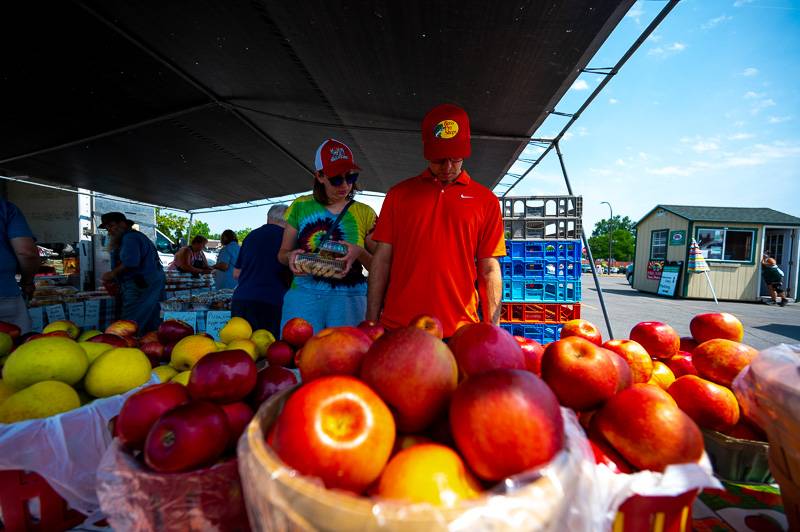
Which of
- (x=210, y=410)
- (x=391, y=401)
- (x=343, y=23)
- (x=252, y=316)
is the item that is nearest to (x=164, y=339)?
(x=252, y=316)

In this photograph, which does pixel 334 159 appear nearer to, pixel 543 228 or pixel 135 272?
pixel 543 228

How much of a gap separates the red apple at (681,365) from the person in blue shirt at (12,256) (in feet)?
15.3

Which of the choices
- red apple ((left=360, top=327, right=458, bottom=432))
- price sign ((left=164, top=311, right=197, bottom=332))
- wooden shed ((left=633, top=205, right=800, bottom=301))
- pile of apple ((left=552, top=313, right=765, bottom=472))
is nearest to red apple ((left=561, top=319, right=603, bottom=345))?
pile of apple ((left=552, top=313, right=765, bottom=472))

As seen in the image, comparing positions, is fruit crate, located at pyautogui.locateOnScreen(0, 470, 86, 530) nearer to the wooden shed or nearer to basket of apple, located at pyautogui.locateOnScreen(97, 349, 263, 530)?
basket of apple, located at pyautogui.locateOnScreen(97, 349, 263, 530)

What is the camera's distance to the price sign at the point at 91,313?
225 inches

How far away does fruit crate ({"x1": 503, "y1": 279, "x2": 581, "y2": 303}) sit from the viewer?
473 centimetres

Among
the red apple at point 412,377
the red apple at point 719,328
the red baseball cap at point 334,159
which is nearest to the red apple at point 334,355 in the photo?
the red apple at point 412,377

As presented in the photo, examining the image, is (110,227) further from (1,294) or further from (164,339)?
(164,339)

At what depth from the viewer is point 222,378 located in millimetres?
1111

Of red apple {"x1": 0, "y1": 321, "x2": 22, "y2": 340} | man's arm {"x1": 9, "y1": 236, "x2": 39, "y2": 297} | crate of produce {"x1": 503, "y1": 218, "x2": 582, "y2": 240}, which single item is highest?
crate of produce {"x1": 503, "y1": 218, "x2": 582, "y2": 240}

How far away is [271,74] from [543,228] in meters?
3.90

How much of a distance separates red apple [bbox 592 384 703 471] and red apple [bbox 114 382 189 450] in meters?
1.17

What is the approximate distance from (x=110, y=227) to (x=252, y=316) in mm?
3092

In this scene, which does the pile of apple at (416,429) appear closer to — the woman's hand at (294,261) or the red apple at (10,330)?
the woman's hand at (294,261)
